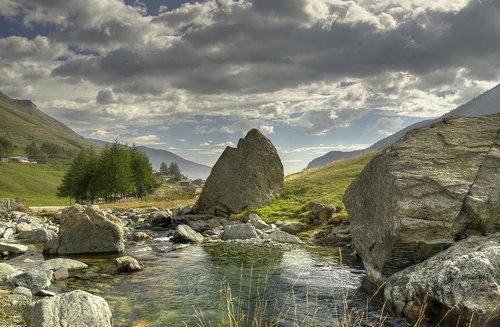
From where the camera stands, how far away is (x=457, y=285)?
11.2m

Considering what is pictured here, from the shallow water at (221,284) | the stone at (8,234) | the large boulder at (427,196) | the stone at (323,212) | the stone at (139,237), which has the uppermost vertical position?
the large boulder at (427,196)

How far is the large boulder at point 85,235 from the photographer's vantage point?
24547 millimetres

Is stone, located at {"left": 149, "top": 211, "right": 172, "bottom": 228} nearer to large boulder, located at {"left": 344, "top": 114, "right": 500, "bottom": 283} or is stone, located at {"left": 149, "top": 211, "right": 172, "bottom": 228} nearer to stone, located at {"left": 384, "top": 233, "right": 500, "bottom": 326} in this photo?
large boulder, located at {"left": 344, "top": 114, "right": 500, "bottom": 283}

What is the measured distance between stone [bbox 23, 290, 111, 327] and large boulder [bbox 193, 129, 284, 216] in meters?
31.3

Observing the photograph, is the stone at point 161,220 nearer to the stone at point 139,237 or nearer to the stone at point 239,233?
the stone at point 139,237

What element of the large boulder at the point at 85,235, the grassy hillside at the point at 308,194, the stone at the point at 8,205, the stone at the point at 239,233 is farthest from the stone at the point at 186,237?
the stone at the point at 8,205

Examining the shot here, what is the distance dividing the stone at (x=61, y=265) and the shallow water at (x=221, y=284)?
58 centimetres

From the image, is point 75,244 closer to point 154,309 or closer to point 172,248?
point 172,248

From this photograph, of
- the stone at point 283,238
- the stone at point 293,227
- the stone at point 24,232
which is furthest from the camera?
the stone at point 293,227

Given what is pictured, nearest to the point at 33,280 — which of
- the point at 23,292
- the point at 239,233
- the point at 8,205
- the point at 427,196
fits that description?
the point at 23,292

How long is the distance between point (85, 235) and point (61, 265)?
5321mm

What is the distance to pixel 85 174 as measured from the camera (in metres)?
83.1

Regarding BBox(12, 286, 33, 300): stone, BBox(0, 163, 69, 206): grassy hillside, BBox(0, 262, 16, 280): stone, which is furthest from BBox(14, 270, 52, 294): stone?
BBox(0, 163, 69, 206): grassy hillside

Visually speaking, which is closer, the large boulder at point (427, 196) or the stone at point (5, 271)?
the large boulder at point (427, 196)
